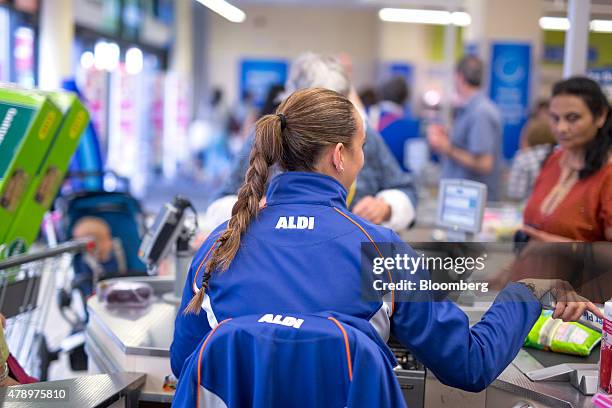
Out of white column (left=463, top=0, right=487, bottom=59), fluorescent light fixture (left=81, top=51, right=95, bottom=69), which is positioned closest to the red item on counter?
white column (left=463, top=0, right=487, bottom=59)

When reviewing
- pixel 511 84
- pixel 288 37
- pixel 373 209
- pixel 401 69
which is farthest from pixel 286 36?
pixel 373 209

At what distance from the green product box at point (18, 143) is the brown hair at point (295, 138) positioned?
1.37m

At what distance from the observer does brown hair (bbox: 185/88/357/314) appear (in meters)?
1.89

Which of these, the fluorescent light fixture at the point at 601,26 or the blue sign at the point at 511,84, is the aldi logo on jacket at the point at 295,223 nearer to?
the fluorescent light fixture at the point at 601,26

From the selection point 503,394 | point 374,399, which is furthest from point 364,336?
point 503,394

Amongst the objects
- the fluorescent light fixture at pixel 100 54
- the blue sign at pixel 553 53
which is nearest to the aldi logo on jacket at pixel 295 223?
the fluorescent light fixture at pixel 100 54

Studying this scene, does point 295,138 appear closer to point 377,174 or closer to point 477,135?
point 377,174

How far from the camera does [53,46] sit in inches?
422

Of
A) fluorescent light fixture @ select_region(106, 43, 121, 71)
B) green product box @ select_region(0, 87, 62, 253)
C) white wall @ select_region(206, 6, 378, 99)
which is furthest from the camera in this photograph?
white wall @ select_region(206, 6, 378, 99)

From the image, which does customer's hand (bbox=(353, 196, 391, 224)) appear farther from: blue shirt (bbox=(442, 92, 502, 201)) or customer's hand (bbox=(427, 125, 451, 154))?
blue shirt (bbox=(442, 92, 502, 201))

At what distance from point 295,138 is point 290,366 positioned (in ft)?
1.78

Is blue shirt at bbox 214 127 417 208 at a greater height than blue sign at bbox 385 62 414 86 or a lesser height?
lesser

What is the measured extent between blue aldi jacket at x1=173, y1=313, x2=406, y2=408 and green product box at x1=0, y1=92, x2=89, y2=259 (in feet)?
5.36

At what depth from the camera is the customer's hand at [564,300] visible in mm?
2027
